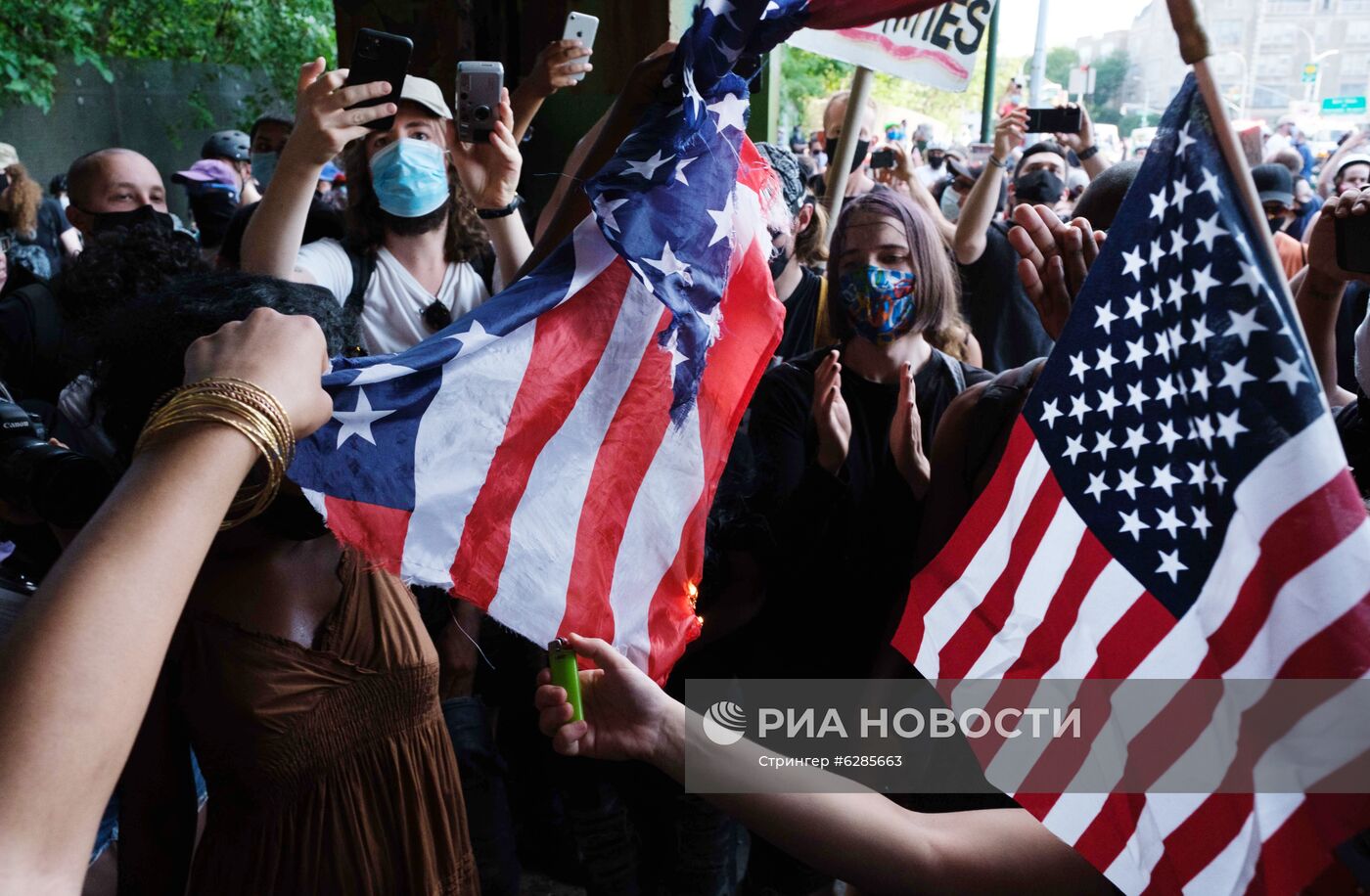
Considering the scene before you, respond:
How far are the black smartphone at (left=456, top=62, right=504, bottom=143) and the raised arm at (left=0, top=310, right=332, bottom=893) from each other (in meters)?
2.13

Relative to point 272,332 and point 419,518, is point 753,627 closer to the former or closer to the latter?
point 419,518

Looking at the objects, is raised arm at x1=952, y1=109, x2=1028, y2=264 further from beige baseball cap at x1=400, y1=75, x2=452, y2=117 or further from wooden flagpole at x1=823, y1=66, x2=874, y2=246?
beige baseball cap at x1=400, y1=75, x2=452, y2=117

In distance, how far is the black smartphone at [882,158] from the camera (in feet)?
19.5

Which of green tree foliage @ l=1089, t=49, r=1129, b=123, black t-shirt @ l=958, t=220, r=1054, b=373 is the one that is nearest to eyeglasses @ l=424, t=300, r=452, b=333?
black t-shirt @ l=958, t=220, r=1054, b=373

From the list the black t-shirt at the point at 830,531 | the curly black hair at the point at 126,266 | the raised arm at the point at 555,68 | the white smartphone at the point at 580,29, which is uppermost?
the white smartphone at the point at 580,29

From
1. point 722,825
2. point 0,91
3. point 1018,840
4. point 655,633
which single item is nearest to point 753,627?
point 722,825

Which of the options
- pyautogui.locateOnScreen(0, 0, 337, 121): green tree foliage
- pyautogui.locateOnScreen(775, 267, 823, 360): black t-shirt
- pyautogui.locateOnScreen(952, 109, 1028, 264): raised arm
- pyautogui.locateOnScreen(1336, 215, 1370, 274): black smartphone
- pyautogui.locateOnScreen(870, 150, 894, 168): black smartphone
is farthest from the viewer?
pyautogui.locateOnScreen(0, 0, 337, 121): green tree foliage

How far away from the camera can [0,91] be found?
454 inches

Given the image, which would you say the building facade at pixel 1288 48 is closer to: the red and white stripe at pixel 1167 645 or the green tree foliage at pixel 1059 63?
the green tree foliage at pixel 1059 63

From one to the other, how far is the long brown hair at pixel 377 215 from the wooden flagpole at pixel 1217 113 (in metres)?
2.47

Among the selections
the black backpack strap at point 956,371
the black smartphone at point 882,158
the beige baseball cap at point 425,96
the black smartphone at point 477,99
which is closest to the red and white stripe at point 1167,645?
the black backpack strap at point 956,371

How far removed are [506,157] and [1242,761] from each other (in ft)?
7.86

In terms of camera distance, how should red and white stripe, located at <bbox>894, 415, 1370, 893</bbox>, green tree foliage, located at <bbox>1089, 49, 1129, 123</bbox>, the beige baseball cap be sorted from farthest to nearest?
green tree foliage, located at <bbox>1089, 49, 1129, 123</bbox>
the beige baseball cap
red and white stripe, located at <bbox>894, 415, 1370, 893</bbox>

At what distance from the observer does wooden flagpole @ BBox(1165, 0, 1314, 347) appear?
4.33 ft
